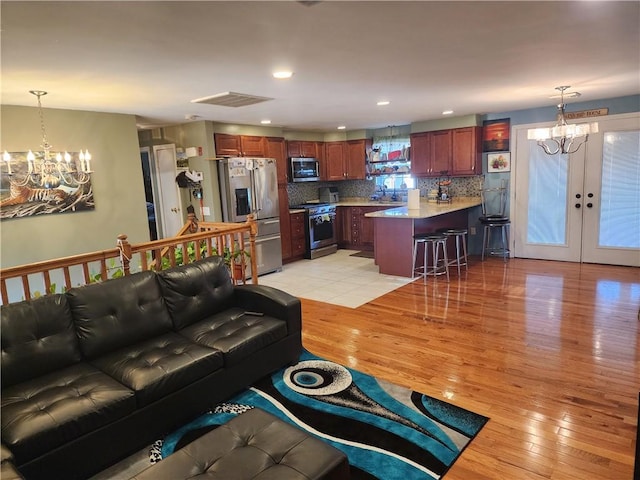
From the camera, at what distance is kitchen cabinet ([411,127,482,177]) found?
21.6 ft

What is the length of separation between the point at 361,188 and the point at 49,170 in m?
5.73

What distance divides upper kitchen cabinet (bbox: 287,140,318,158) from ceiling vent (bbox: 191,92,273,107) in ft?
9.70

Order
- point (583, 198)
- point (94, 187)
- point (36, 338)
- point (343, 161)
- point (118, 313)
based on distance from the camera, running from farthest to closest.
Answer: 1. point (343, 161)
2. point (583, 198)
3. point (94, 187)
4. point (118, 313)
5. point (36, 338)

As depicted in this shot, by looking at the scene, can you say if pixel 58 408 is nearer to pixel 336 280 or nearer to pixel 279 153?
pixel 336 280

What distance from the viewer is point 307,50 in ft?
8.80

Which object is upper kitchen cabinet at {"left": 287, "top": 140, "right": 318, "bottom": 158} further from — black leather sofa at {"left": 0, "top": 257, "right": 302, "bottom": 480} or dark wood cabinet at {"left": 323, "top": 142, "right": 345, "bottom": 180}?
black leather sofa at {"left": 0, "top": 257, "right": 302, "bottom": 480}

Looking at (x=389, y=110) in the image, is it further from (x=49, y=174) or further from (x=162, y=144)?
(x=49, y=174)

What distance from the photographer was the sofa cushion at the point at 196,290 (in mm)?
3002

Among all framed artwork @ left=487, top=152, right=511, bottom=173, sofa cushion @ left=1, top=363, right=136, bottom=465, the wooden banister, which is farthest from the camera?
framed artwork @ left=487, top=152, right=511, bottom=173

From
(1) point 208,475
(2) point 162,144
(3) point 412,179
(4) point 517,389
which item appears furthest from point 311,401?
(3) point 412,179

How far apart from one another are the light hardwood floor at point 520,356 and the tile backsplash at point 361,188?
2.06 metres

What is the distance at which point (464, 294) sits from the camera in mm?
4871

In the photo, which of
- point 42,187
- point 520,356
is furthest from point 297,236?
point 520,356

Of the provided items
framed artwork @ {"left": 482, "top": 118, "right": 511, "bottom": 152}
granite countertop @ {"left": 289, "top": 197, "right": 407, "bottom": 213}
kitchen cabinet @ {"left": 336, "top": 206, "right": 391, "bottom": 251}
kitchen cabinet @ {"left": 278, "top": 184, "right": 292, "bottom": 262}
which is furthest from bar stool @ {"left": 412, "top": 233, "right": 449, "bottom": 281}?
kitchen cabinet @ {"left": 278, "top": 184, "right": 292, "bottom": 262}
